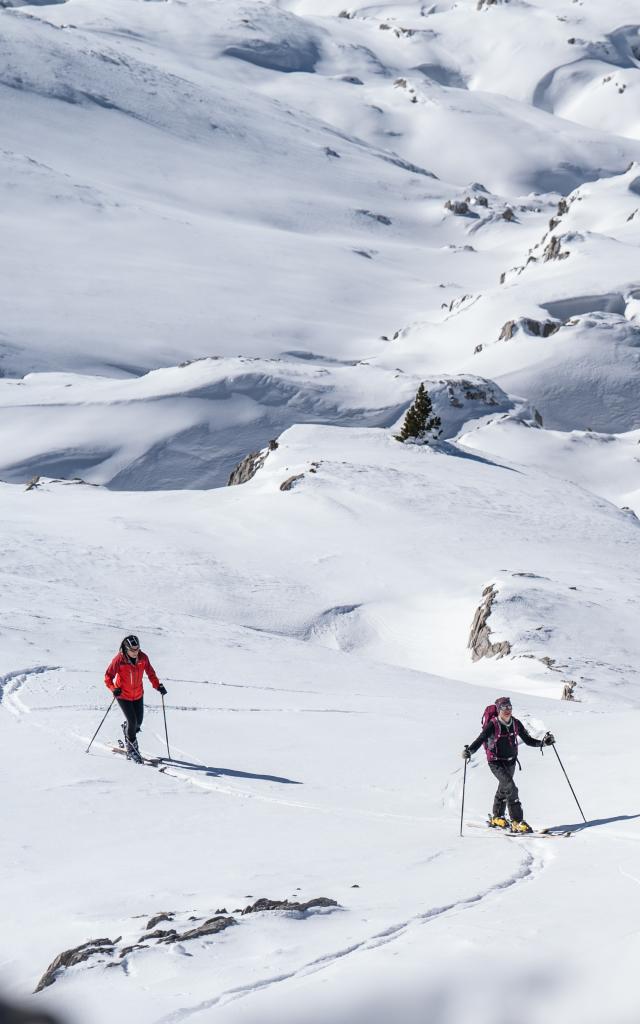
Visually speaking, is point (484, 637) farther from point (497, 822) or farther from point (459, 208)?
point (459, 208)

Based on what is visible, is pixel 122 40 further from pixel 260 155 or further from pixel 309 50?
pixel 260 155

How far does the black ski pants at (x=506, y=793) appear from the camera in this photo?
10266 mm

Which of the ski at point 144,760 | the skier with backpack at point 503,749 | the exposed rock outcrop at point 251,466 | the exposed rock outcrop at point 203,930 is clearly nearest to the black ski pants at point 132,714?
the ski at point 144,760

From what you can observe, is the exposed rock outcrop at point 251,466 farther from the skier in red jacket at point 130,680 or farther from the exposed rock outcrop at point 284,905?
the exposed rock outcrop at point 284,905

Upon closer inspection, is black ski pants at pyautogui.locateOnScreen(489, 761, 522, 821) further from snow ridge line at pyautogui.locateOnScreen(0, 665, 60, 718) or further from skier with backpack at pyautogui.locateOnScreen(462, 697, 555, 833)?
snow ridge line at pyautogui.locateOnScreen(0, 665, 60, 718)

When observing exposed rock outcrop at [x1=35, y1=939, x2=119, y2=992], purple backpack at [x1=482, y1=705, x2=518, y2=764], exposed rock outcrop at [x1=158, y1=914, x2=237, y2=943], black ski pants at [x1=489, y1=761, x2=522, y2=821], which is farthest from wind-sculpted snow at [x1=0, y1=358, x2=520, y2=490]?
exposed rock outcrop at [x1=35, y1=939, x2=119, y2=992]

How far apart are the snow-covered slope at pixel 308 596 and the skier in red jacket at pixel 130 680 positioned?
18.8 inches

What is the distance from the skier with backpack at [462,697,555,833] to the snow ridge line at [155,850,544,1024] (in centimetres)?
232

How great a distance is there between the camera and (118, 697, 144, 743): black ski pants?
12045mm

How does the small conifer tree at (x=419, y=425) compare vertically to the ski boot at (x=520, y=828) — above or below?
below

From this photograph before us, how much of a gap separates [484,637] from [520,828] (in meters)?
13.4

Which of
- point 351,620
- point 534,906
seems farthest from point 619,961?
point 351,620

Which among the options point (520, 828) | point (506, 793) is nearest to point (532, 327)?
point (506, 793)

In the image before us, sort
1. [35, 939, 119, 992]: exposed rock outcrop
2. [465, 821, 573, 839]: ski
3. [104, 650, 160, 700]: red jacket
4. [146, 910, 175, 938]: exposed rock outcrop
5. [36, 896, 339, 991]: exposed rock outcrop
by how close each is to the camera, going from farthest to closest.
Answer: [104, 650, 160, 700]: red jacket → [465, 821, 573, 839]: ski → [146, 910, 175, 938]: exposed rock outcrop → [36, 896, 339, 991]: exposed rock outcrop → [35, 939, 119, 992]: exposed rock outcrop
